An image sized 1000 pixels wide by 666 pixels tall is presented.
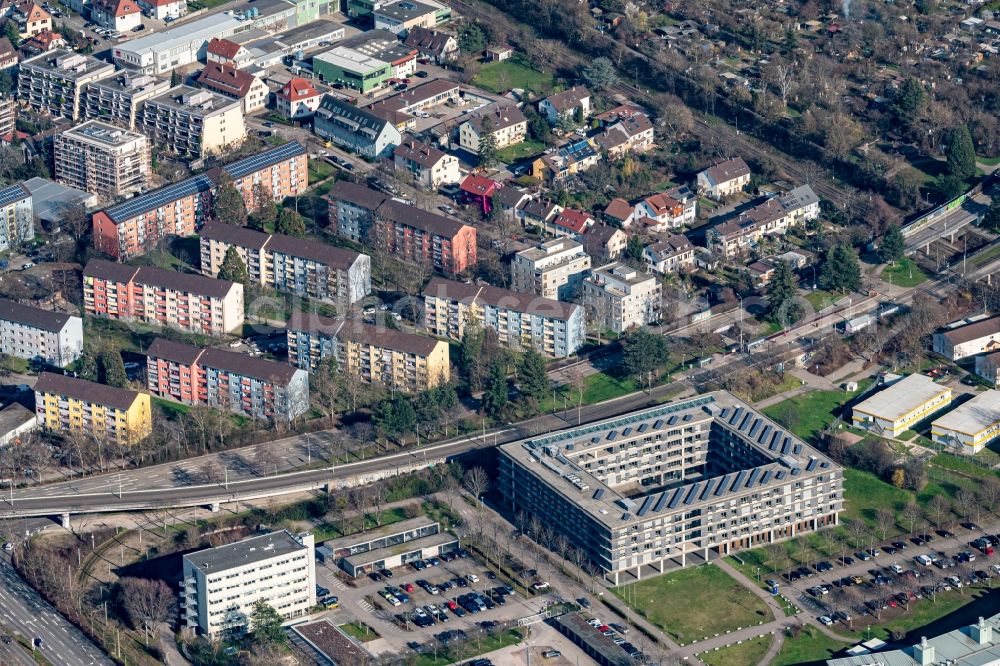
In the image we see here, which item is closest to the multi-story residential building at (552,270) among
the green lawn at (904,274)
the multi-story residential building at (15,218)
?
the green lawn at (904,274)

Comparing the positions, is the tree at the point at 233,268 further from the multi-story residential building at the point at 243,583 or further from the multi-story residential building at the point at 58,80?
the multi-story residential building at the point at 243,583

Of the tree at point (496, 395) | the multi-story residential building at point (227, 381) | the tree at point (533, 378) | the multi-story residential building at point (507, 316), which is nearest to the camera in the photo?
the tree at point (496, 395)

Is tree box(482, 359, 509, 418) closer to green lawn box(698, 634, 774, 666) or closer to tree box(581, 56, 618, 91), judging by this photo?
green lawn box(698, 634, 774, 666)

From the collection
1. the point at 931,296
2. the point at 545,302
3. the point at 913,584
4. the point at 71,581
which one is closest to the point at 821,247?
the point at 931,296

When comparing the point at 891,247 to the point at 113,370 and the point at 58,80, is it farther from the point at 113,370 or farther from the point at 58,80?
the point at 58,80

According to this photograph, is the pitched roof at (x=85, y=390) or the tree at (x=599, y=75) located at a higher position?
the tree at (x=599, y=75)
